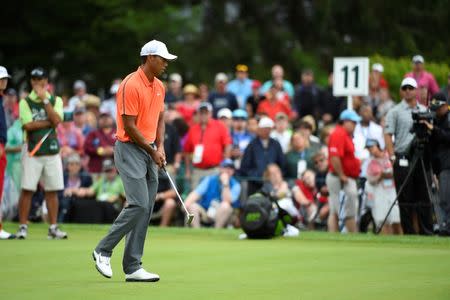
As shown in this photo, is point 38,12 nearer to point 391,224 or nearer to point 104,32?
point 104,32

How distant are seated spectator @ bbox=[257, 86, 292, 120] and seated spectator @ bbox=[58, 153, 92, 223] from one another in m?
3.99

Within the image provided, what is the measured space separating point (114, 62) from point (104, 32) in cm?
100

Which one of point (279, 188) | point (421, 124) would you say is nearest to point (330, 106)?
point (279, 188)

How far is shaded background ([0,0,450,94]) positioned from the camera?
38.9 m

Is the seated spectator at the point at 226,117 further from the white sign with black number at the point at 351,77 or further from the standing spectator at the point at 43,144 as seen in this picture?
the standing spectator at the point at 43,144

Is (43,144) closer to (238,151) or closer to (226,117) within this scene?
(238,151)

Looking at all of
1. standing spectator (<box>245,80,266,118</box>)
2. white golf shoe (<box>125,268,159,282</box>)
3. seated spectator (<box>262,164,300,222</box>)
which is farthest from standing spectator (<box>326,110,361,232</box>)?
white golf shoe (<box>125,268,159,282</box>)

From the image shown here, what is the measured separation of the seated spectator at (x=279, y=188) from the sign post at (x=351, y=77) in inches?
63.9

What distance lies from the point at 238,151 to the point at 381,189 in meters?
4.17

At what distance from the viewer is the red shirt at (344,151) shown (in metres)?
20.9

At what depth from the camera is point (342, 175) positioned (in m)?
20.9

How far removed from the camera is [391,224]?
2056 centimetres

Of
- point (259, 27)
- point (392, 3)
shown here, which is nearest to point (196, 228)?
point (392, 3)

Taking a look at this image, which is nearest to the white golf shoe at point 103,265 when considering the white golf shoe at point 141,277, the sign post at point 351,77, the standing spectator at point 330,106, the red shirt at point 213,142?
the white golf shoe at point 141,277
